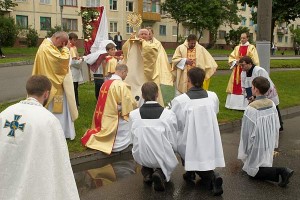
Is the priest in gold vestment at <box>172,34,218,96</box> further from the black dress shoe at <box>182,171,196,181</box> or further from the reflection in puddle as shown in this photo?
the black dress shoe at <box>182,171,196,181</box>

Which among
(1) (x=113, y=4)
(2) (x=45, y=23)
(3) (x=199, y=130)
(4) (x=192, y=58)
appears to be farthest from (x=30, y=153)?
(1) (x=113, y=4)

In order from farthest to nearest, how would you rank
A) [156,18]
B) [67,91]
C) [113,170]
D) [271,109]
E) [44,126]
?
1. [156,18]
2. [67,91]
3. [113,170]
4. [271,109]
5. [44,126]

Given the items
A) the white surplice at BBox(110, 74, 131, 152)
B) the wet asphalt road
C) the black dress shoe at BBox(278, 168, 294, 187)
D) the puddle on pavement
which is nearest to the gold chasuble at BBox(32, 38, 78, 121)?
the white surplice at BBox(110, 74, 131, 152)

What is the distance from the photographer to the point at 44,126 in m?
3.65

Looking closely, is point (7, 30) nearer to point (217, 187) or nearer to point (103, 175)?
point (103, 175)

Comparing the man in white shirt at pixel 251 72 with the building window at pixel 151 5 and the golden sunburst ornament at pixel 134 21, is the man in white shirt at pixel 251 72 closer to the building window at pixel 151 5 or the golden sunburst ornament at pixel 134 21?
the golden sunburst ornament at pixel 134 21

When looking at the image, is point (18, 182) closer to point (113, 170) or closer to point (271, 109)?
point (113, 170)

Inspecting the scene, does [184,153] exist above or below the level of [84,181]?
above

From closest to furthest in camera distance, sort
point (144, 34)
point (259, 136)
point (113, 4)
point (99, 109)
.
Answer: point (259, 136) < point (99, 109) < point (144, 34) < point (113, 4)

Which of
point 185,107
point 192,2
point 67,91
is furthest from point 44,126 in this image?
point 192,2

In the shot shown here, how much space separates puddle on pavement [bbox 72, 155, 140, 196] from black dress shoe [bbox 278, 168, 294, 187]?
223 centimetres

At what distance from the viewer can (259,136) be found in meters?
6.44

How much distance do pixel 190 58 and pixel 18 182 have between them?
7.53 metres

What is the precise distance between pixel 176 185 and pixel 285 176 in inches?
58.6
